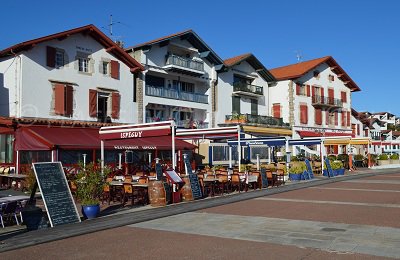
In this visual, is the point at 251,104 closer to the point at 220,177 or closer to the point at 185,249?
the point at 220,177

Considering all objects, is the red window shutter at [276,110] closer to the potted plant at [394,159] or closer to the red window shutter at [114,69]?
the potted plant at [394,159]

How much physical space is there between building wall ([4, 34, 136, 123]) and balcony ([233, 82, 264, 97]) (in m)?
10.8

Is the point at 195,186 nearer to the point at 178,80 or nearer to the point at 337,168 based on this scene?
the point at 337,168

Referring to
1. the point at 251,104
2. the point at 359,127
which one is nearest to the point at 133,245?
the point at 251,104

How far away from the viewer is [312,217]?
1059cm

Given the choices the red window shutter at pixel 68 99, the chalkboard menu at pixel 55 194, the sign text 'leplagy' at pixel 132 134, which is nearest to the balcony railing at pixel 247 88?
the red window shutter at pixel 68 99

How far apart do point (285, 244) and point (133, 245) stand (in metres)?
2.72

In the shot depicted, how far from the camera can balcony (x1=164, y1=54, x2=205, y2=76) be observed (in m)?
30.0

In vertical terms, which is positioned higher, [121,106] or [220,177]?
[121,106]

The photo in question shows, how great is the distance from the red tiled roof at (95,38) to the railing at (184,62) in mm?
2904

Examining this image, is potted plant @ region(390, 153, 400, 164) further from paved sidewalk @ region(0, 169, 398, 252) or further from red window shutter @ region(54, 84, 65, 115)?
red window shutter @ region(54, 84, 65, 115)

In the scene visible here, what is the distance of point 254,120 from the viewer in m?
36.3

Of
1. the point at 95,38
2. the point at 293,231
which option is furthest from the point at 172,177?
the point at 95,38

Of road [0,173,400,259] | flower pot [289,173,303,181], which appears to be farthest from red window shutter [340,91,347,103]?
road [0,173,400,259]
